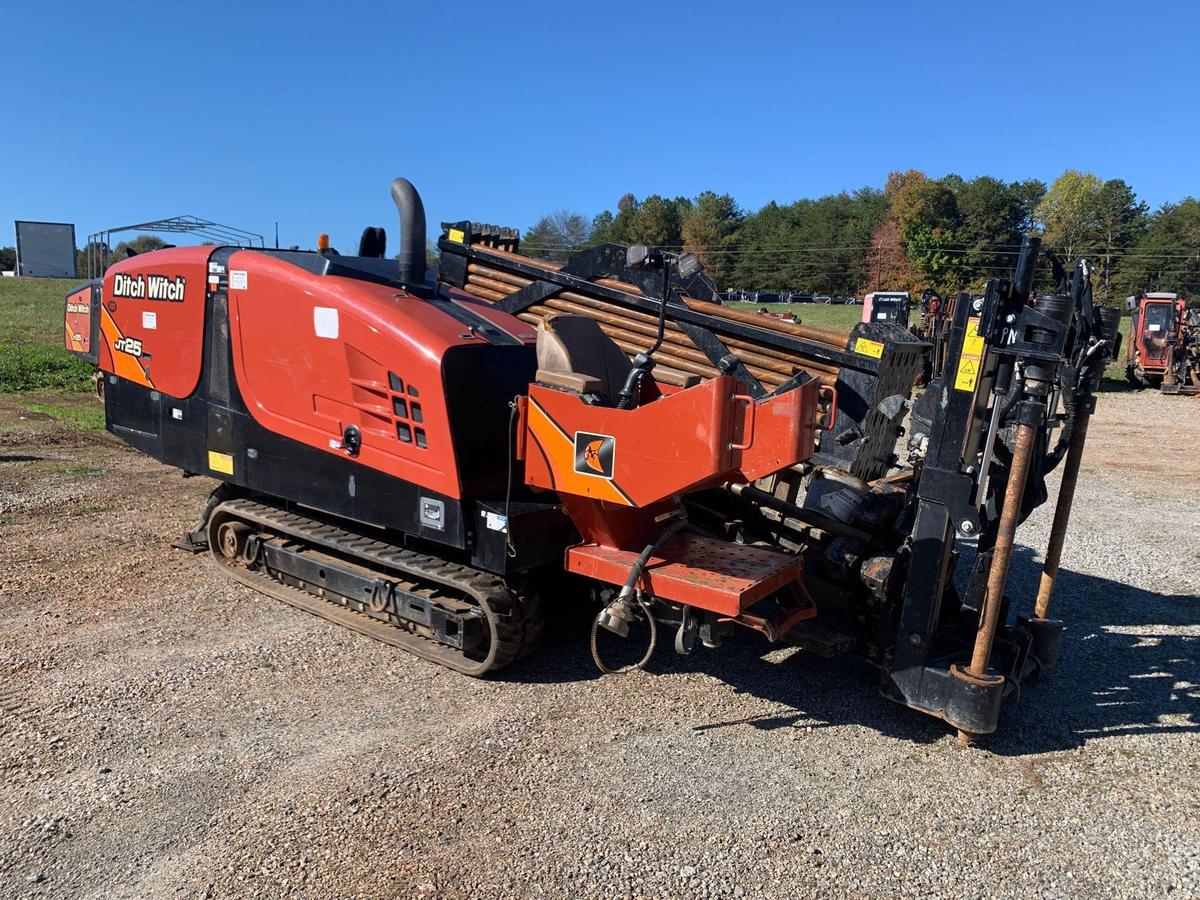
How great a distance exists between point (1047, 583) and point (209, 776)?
4.27m

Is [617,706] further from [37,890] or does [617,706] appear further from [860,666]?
[37,890]

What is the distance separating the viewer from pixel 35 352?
17.8 metres

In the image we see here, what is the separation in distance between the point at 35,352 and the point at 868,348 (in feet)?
59.9

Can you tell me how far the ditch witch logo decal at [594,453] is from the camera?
172 inches

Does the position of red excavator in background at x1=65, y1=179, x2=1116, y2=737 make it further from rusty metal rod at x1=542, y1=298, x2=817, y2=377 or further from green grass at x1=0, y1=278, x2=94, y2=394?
green grass at x1=0, y1=278, x2=94, y2=394

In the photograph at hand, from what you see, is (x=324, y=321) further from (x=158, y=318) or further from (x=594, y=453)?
(x=594, y=453)

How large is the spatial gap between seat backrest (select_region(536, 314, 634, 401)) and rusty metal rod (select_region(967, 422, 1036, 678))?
2002 mm

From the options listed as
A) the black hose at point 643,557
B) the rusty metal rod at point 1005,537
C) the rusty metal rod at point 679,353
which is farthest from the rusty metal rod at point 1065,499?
the black hose at point 643,557

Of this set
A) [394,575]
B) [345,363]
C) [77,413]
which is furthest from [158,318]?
[77,413]

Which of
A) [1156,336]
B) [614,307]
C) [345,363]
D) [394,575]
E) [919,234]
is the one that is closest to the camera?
[345,363]

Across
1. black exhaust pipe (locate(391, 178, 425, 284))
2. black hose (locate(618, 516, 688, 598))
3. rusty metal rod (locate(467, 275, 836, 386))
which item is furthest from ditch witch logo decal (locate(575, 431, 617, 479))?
black exhaust pipe (locate(391, 178, 425, 284))

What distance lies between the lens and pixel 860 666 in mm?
5352

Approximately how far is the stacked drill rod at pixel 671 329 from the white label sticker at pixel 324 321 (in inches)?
47.4

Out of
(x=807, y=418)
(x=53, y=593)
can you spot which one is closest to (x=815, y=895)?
(x=807, y=418)
